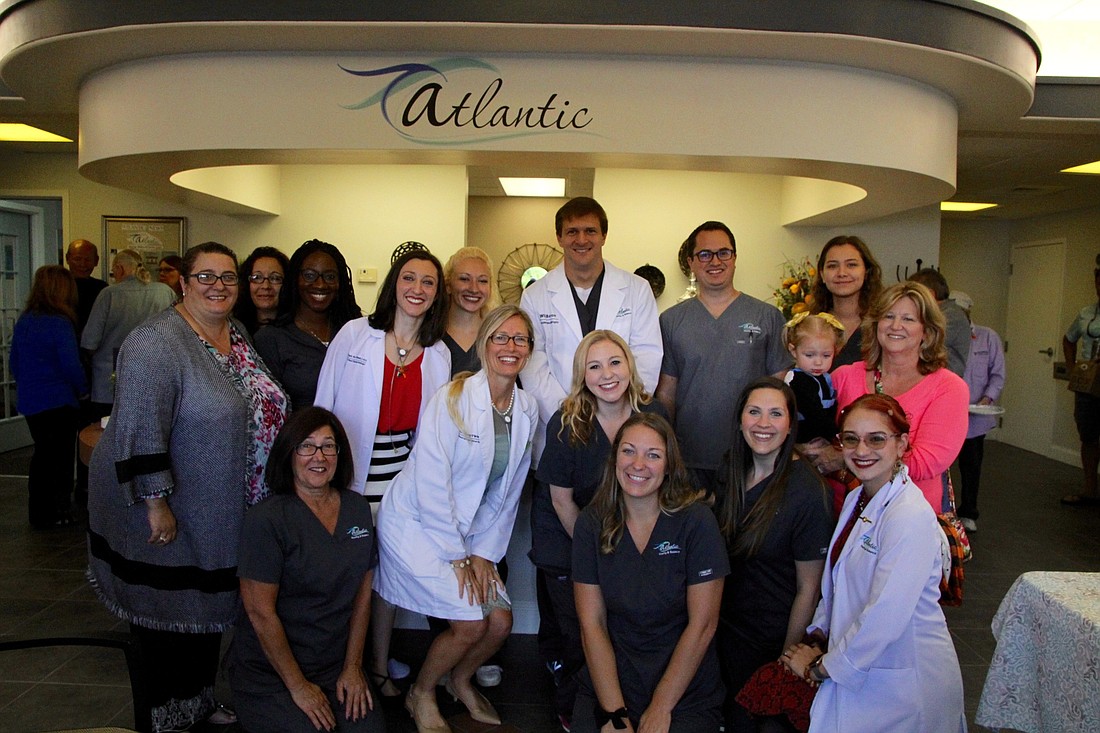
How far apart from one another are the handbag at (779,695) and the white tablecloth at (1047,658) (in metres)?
0.46

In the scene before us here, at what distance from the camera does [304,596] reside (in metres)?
2.50

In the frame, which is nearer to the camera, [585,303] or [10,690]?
[10,690]

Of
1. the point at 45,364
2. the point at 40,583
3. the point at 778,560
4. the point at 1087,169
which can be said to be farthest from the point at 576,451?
the point at 1087,169

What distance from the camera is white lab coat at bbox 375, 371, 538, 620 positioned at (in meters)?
2.74

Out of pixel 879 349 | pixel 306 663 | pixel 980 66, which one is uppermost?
pixel 980 66

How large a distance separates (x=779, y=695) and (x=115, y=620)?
121 inches

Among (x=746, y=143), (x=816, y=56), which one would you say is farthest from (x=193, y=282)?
(x=816, y=56)

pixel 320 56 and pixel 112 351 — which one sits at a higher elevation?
pixel 320 56

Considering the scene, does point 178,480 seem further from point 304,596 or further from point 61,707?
point 61,707

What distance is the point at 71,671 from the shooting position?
127 inches

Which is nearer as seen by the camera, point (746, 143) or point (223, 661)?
point (223, 661)

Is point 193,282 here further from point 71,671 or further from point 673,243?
point 673,243

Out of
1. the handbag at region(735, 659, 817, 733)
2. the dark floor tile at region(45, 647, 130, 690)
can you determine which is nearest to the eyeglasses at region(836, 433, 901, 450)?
the handbag at region(735, 659, 817, 733)

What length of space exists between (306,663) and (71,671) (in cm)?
143
